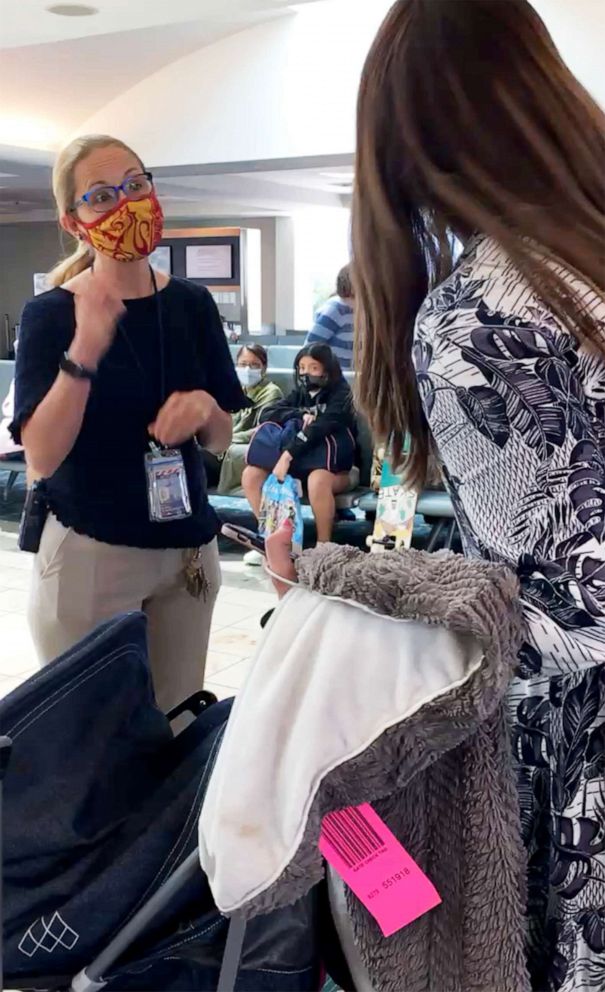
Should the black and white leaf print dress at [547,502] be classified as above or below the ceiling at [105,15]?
below

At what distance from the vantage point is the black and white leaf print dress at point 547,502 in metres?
0.86

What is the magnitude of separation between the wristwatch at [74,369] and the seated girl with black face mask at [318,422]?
11.0 ft

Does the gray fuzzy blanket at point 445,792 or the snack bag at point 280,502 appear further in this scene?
the snack bag at point 280,502

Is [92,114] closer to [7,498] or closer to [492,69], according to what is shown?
[7,498]

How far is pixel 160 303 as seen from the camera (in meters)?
1.66

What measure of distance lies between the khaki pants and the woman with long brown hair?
729 mm

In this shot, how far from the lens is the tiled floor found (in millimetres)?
3479

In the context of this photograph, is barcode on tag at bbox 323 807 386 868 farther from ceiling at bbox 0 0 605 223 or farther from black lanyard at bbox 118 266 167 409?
ceiling at bbox 0 0 605 223

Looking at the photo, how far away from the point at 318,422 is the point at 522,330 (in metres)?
4.11

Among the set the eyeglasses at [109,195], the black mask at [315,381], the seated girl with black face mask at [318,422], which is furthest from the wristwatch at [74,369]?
the black mask at [315,381]

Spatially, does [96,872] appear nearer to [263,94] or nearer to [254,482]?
[254,482]

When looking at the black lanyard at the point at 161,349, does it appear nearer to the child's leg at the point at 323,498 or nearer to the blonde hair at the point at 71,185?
the blonde hair at the point at 71,185

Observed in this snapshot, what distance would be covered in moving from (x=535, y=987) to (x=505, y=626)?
0.46 metres

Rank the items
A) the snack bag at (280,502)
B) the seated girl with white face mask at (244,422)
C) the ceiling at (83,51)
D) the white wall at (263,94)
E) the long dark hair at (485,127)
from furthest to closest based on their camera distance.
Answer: the white wall at (263,94)
the seated girl with white face mask at (244,422)
the snack bag at (280,502)
the ceiling at (83,51)
the long dark hair at (485,127)
